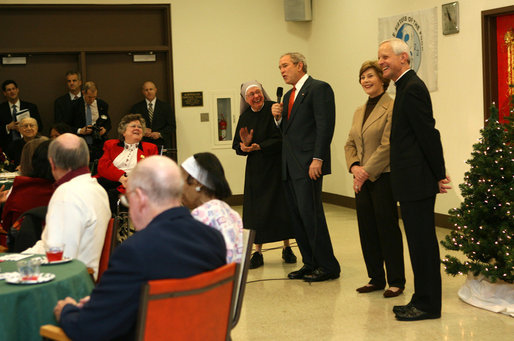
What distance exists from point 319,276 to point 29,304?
332 centimetres

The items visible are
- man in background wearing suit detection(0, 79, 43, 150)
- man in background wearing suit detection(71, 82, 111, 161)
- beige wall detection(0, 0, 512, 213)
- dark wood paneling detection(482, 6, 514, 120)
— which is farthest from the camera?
beige wall detection(0, 0, 512, 213)

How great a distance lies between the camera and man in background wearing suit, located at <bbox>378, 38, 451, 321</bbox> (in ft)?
14.3

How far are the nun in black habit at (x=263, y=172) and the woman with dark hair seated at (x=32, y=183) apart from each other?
2.23m

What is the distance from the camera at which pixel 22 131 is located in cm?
791

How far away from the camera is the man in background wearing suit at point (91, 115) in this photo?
940 centimetres

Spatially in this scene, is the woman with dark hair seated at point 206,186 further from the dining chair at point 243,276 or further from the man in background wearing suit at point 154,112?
the man in background wearing suit at point 154,112

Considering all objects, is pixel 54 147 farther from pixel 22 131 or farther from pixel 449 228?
pixel 449 228

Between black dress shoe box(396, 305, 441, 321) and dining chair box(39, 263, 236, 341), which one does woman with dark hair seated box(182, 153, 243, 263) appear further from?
black dress shoe box(396, 305, 441, 321)

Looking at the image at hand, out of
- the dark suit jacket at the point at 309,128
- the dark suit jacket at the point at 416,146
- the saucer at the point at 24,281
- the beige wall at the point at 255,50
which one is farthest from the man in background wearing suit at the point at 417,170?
the beige wall at the point at 255,50

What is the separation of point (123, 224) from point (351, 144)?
292 cm

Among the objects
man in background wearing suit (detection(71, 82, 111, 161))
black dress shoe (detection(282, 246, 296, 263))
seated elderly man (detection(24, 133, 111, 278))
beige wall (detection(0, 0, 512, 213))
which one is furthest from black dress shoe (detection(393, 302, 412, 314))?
man in background wearing suit (detection(71, 82, 111, 161))

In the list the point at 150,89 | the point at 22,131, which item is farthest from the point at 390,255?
the point at 150,89

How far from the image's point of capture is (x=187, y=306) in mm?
2312

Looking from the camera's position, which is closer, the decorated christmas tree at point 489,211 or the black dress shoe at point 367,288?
the decorated christmas tree at point 489,211
